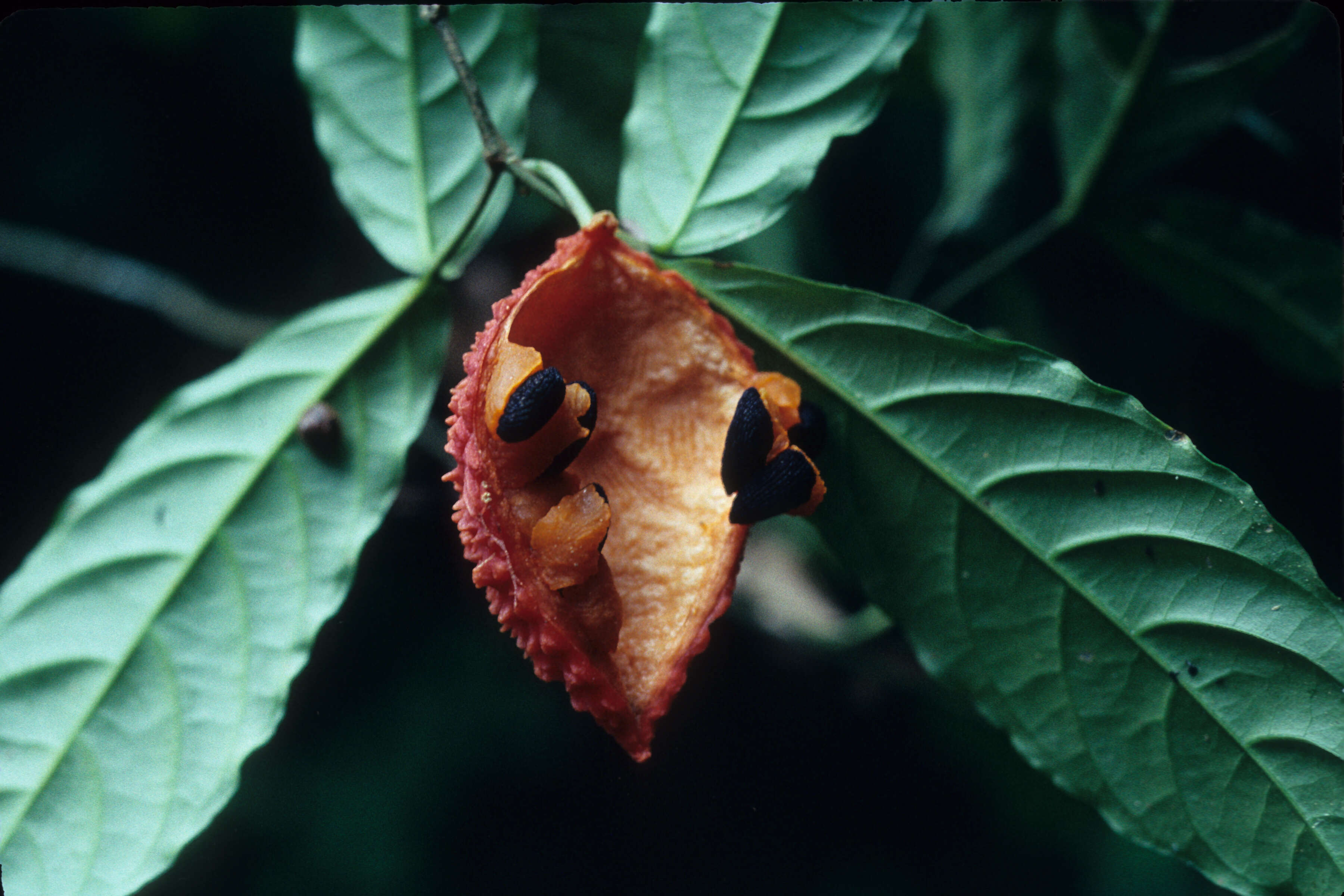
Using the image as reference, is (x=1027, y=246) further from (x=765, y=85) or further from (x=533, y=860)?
(x=533, y=860)

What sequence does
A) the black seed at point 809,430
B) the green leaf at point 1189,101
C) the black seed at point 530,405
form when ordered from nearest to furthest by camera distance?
1. the black seed at point 530,405
2. the black seed at point 809,430
3. the green leaf at point 1189,101

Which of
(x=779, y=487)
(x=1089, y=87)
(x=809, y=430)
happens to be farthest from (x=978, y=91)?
(x=779, y=487)

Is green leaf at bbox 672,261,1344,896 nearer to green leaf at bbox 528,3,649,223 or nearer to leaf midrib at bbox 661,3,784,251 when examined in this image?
leaf midrib at bbox 661,3,784,251

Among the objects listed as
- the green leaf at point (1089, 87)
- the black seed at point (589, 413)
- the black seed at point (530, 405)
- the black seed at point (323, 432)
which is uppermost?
the green leaf at point (1089, 87)

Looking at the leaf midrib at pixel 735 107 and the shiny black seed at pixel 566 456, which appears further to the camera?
the leaf midrib at pixel 735 107

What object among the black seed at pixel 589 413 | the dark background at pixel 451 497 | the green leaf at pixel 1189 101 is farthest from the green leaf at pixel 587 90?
the green leaf at pixel 1189 101

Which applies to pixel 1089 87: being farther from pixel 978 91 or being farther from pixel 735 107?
pixel 735 107

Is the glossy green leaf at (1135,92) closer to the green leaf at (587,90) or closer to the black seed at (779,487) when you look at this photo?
the green leaf at (587,90)

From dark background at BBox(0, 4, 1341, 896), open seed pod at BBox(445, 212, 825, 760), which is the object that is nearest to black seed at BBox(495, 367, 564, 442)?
open seed pod at BBox(445, 212, 825, 760)
